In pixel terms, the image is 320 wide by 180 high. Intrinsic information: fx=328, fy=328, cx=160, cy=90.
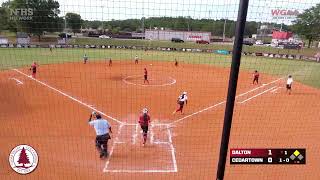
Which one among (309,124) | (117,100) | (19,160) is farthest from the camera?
(117,100)

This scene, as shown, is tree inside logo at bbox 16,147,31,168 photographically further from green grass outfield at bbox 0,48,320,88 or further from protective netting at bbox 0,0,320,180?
green grass outfield at bbox 0,48,320,88

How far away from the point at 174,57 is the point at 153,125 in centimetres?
2441

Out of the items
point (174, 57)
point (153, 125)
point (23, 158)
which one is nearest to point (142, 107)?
point (153, 125)

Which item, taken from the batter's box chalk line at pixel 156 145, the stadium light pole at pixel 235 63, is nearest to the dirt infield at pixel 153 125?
the batter's box chalk line at pixel 156 145

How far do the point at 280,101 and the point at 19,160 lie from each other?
1517 centimetres

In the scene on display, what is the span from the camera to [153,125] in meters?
13.3

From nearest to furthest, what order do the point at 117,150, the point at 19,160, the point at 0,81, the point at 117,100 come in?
the point at 19,160 < the point at 117,150 < the point at 117,100 < the point at 0,81

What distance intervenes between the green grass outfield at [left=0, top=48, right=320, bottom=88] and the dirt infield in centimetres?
626

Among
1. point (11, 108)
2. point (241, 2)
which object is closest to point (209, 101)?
point (11, 108)

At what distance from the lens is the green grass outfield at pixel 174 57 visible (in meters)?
30.1

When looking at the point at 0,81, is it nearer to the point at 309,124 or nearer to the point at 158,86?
the point at 158,86

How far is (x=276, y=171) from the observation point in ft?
31.1
